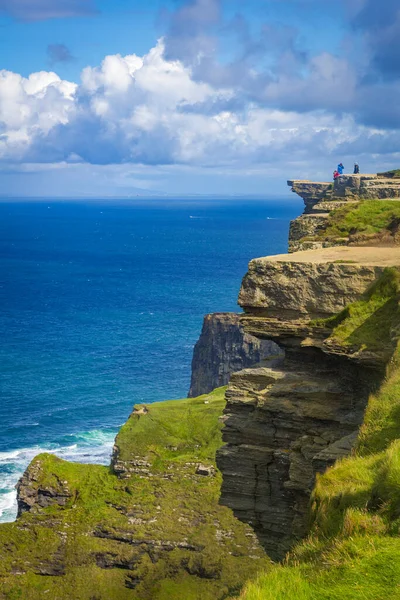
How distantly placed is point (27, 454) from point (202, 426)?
33.3 metres

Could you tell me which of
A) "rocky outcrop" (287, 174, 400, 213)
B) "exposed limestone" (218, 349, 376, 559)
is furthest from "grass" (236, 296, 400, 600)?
"rocky outcrop" (287, 174, 400, 213)

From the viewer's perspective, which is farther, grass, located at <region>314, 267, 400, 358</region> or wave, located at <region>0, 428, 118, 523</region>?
wave, located at <region>0, 428, 118, 523</region>

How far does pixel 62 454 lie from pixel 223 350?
104 ft

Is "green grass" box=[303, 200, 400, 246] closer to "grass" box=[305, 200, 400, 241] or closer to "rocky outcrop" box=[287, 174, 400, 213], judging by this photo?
"grass" box=[305, 200, 400, 241]

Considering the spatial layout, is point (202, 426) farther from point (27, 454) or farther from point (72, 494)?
point (27, 454)

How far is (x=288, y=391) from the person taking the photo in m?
25.0

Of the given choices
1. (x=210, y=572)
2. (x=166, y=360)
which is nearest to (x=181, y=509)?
(x=210, y=572)

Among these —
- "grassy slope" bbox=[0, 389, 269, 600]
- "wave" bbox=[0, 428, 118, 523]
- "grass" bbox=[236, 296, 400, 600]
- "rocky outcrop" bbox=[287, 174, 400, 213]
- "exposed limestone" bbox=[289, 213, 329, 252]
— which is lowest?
"wave" bbox=[0, 428, 118, 523]

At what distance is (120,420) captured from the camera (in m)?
112

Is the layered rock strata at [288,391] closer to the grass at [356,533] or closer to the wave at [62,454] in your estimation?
the grass at [356,533]

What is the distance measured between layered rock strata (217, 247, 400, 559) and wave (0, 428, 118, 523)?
59341mm

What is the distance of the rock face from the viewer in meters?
117

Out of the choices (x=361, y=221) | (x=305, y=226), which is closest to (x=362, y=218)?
(x=361, y=221)

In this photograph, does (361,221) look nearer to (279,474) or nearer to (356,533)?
(279,474)
